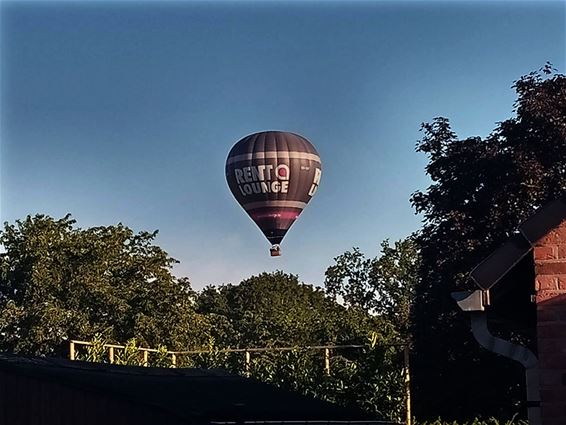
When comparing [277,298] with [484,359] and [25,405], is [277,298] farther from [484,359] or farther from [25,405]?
[25,405]

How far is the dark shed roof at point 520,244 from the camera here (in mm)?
6934

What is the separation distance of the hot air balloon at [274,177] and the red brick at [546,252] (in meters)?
23.4

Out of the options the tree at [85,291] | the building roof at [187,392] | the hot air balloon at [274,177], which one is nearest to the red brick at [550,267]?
the building roof at [187,392]

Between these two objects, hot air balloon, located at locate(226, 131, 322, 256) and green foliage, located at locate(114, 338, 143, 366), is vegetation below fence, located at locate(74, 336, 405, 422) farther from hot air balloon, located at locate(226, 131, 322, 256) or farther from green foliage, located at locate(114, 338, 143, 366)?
hot air balloon, located at locate(226, 131, 322, 256)

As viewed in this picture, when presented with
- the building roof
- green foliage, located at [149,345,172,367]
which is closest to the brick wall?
the building roof

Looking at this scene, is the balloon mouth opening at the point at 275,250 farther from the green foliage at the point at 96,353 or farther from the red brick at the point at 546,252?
the red brick at the point at 546,252

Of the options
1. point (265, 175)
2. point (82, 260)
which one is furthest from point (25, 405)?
point (82, 260)

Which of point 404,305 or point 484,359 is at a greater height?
point 404,305

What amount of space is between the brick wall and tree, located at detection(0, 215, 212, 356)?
32271 mm

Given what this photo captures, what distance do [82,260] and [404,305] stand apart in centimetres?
2433

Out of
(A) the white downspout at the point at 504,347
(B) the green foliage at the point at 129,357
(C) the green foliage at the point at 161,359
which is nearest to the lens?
(A) the white downspout at the point at 504,347

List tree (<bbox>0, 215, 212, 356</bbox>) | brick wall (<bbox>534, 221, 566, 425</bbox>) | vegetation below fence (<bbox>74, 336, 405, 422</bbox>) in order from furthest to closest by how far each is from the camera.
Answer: tree (<bbox>0, 215, 212, 356</bbox>)
vegetation below fence (<bbox>74, 336, 405, 422</bbox>)
brick wall (<bbox>534, 221, 566, 425</bbox>)

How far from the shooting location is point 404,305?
6022 cm

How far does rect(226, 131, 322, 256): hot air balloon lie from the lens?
30.5 metres
